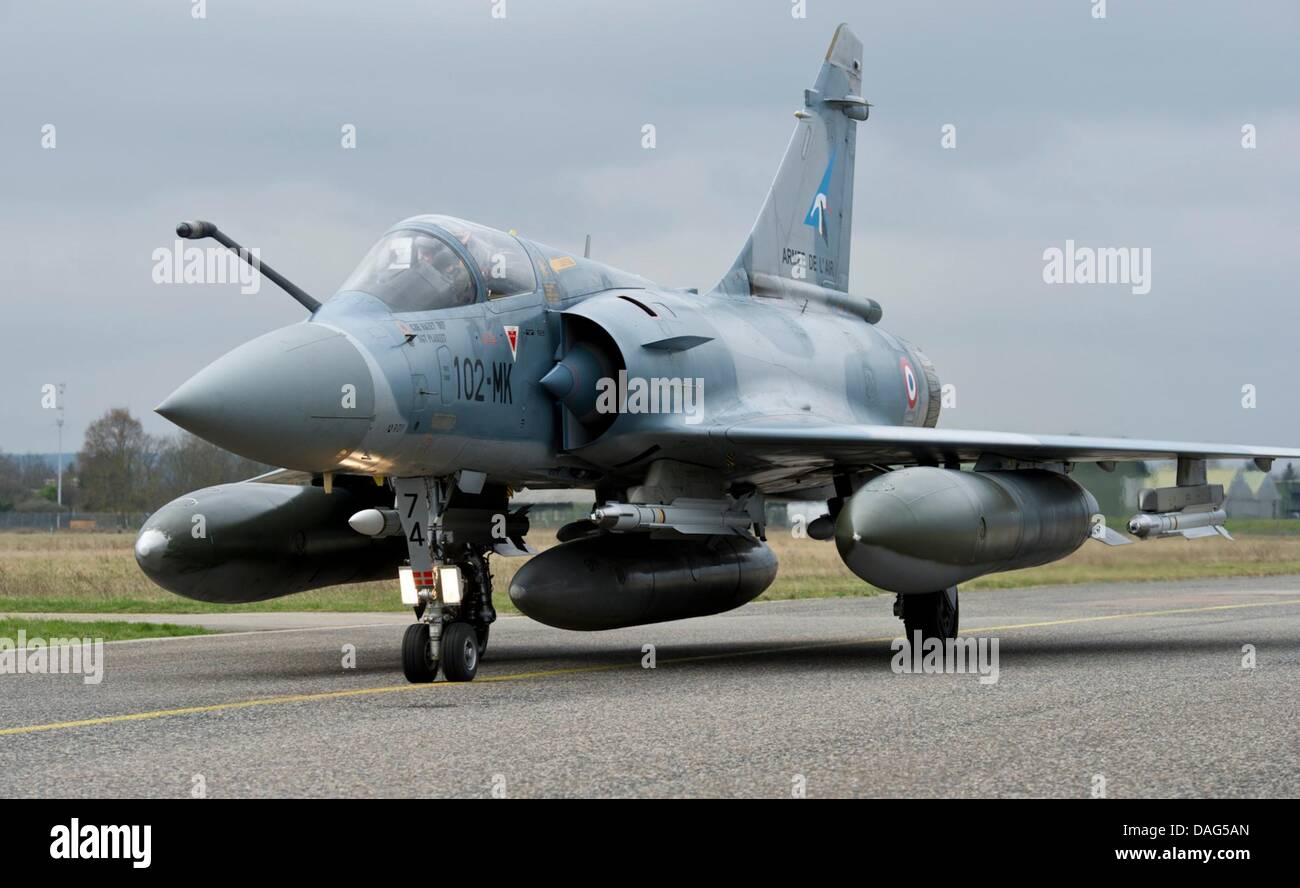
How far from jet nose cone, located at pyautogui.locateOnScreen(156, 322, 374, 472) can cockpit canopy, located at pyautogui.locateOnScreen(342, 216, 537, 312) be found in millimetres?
909

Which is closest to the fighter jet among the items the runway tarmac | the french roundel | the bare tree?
the french roundel

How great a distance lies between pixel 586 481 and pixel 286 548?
9.47ft

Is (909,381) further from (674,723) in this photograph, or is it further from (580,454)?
(674,723)

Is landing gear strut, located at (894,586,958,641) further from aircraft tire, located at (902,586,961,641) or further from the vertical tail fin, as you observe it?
the vertical tail fin

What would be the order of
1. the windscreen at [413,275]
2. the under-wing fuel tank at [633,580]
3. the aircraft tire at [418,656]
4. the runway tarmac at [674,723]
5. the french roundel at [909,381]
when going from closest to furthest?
the runway tarmac at [674,723]
the aircraft tire at [418,656]
the windscreen at [413,275]
the under-wing fuel tank at [633,580]
the french roundel at [909,381]

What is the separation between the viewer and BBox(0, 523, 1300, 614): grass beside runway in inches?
964

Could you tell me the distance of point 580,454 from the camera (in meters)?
13.0

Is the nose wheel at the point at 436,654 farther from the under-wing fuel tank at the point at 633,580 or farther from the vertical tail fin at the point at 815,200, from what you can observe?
the vertical tail fin at the point at 815,200

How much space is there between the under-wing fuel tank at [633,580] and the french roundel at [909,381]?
3212 millimetres

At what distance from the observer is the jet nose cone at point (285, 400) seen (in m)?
9.94

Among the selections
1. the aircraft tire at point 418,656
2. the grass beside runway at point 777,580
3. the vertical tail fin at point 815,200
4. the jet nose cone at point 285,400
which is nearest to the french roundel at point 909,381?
the vertical tail fin at point 815,200
